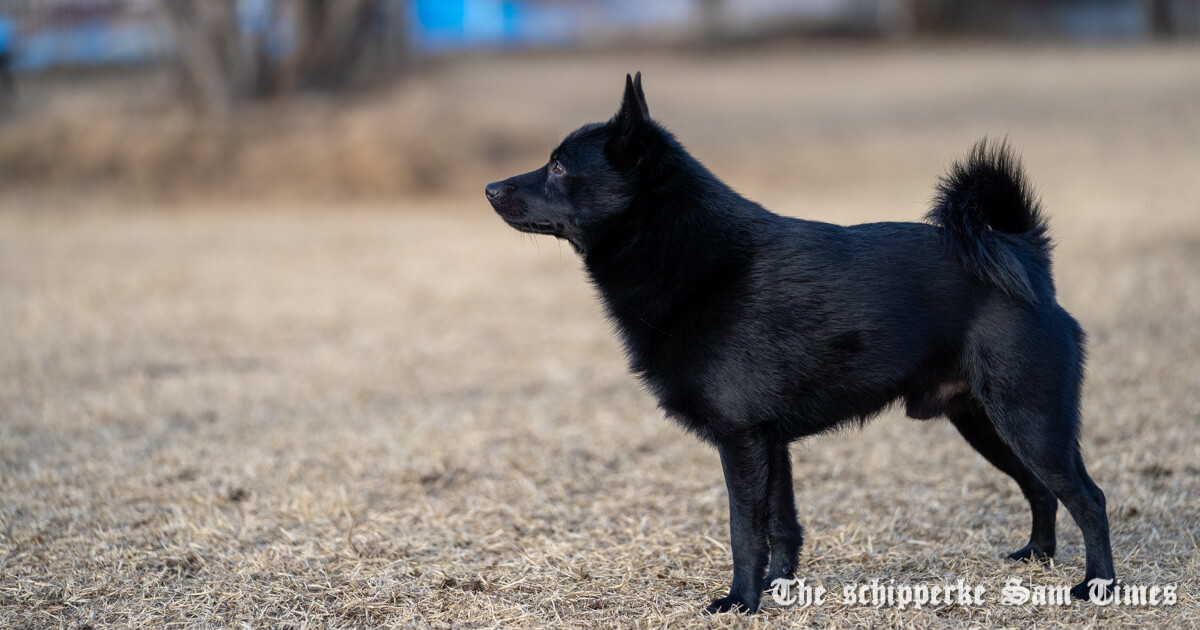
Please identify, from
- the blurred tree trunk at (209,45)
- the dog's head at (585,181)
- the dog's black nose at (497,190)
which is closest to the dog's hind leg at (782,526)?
the dog's head at (585,181)

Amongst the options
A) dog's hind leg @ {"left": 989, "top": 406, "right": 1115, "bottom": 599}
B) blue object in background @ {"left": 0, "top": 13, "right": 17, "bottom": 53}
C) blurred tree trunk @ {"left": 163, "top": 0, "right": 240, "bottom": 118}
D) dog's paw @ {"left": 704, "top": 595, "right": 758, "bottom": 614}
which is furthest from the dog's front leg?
blue object in background @ {"left": 0, "top": 13, "right": 17, "bottom": 53}

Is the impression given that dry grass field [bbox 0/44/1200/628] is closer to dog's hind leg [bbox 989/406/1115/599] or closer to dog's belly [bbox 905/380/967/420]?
dog's hind leg [bbox 989/406/1115/599]

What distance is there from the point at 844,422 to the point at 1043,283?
737 mm

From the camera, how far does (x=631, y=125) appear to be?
10.2 feet

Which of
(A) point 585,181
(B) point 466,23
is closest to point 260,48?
(B) point 466,23

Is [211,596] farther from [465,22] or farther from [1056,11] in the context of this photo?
[1056,11]

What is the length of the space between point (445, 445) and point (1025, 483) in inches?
104

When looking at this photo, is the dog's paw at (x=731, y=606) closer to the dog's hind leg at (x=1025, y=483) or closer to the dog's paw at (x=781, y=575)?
the dog's paw at (x=781, y=575)

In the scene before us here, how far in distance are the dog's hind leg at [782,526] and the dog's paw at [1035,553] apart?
2.66 ft

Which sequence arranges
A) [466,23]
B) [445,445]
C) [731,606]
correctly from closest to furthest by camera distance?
[731,606], [445,445], [466,23]

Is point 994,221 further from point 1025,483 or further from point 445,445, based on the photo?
point 445,445

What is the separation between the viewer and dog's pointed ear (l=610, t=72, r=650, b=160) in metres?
3.07

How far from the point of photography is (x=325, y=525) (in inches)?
152

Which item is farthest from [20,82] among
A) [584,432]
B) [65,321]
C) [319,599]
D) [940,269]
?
[940,269]
